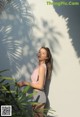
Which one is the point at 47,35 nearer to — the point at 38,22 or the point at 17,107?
the point at 38,22

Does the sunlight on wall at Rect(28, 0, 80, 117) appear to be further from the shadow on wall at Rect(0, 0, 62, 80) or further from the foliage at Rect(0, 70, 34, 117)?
the foliage at Rect(0, 70, 34, 117)

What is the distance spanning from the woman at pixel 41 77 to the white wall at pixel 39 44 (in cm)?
21

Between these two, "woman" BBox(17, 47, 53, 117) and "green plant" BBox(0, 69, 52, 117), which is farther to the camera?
"woman" BBox(17, 47, 53, 117)

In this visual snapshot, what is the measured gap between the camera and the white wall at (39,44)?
7.50 metres

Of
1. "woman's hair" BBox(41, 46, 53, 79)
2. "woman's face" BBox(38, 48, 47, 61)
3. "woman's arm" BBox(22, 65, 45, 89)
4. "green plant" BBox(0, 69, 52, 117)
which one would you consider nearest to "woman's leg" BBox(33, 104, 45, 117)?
"green plant" BBox(0, 69, 52, 117)

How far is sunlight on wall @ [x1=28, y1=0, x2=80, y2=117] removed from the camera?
754cm

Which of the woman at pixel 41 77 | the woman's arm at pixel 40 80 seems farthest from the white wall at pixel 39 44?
the woman's arm at pixel 40 80

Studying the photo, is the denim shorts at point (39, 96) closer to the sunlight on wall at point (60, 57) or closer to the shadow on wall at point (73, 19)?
the sunlight on wall at point (60, 57)

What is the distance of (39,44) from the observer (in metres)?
7.55

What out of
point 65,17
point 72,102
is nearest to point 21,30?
point 65,17

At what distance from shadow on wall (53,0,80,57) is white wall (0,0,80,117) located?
8 centimetres

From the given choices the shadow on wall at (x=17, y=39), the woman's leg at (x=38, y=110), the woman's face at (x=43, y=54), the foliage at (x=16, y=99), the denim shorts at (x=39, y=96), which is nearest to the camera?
the foliage at (x=16, y=99)

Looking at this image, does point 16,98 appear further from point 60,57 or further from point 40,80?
point 60,57

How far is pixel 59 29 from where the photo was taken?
7598mm
